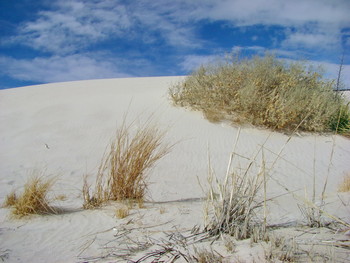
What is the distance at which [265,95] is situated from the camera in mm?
10391

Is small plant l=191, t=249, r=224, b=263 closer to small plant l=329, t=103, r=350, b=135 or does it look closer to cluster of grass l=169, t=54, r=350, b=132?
cluster of grass l=169, t=54, r=350, b=132

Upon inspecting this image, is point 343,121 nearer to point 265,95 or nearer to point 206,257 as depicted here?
point 265,95

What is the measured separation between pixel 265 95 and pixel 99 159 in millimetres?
5954

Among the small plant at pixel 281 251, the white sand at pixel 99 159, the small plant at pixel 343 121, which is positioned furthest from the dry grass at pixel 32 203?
the small plant at pixel 343 121

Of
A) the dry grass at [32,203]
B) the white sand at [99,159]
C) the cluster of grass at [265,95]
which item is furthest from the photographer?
the cluster of grass at [265,95]

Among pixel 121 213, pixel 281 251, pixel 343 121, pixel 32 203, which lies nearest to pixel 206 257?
pixel 281 251

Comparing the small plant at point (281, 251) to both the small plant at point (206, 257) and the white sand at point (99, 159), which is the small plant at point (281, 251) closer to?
the white sand at point (99, 159)

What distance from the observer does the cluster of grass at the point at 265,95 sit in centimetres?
1017

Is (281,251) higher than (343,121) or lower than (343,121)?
lower

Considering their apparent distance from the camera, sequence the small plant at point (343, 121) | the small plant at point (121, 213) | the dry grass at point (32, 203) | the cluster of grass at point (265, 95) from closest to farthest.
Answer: the small plant at point (121, 213)
the dry grass at point (32, 203)
the cluster of grass at point (265, 95)
the small plant at point (343, 121)

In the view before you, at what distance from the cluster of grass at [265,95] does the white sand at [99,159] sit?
19.3 inches

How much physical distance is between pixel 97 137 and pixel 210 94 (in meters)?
4.23

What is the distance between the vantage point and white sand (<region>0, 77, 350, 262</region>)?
2.86 metres

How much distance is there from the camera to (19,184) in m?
6.09
